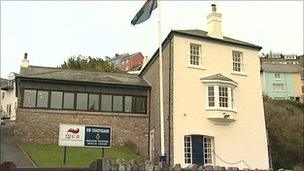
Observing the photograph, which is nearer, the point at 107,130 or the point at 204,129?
the point at 107,130

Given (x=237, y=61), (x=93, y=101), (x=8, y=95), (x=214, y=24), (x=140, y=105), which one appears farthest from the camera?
(x=8, y=95)

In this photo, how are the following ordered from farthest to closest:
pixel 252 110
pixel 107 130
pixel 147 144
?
1. pixel 147 144
2. pixel 252 110
3. pixel 107 130

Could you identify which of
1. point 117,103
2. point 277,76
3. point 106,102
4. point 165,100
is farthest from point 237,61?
point 277,76

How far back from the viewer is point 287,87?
84062mm

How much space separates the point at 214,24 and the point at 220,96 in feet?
19.1

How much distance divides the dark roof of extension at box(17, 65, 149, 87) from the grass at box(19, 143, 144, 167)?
5.08 m

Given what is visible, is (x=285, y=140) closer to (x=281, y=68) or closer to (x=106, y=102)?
(x=106, y=102)

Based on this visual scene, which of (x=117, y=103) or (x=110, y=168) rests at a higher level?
(x=117, y=103)

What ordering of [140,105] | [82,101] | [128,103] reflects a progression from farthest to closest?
[140,105] < [128,103] < [82,101]

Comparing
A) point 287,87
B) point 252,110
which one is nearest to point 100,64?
point 252,110

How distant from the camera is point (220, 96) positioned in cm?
2853

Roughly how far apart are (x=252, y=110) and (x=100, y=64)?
25197mm

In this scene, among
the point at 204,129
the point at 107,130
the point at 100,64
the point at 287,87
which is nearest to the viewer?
the point at 107,130

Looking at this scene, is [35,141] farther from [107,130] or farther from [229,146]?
[229,146]
